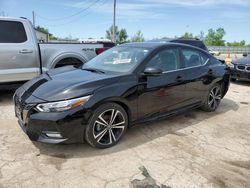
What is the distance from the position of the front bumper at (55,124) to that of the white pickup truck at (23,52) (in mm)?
2678

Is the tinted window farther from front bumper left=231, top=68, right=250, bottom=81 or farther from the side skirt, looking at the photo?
front bumper left=231, top=68, right=250, bottom=81

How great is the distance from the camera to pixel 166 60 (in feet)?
13.7

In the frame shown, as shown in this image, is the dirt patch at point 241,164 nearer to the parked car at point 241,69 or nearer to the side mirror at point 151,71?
the side mirror at point 151,71

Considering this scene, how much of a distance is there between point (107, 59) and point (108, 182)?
7.59ft

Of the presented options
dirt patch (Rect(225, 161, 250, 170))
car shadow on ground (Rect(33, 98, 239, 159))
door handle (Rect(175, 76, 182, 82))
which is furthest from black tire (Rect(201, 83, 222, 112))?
dirt patch (Rect(225, 161, 250, 170))

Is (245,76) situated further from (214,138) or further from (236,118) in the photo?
(214,138)

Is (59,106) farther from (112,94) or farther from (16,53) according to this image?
(16,53)

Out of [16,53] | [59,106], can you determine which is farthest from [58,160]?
[16,53]

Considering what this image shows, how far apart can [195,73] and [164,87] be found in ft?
3.23

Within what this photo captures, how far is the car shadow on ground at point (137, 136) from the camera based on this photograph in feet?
11.0

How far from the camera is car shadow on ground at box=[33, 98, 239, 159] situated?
3.36 meters

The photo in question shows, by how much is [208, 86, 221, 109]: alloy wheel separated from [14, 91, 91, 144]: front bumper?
126 inches

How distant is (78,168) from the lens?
9.80 ft

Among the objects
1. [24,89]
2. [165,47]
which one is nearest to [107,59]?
[165,47]
